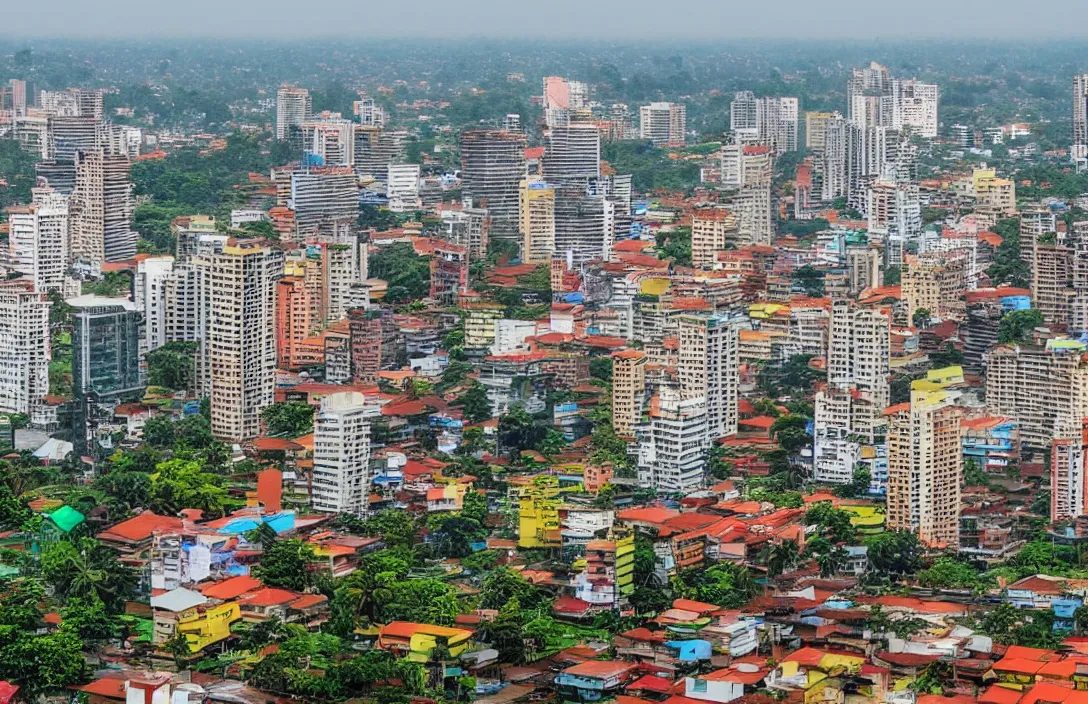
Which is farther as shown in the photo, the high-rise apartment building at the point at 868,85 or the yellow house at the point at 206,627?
the high-rise apartment building at the point at 868,85

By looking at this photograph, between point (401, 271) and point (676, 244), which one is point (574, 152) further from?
point (401, 271)

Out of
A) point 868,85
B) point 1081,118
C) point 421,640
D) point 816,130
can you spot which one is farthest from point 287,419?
point 868,85

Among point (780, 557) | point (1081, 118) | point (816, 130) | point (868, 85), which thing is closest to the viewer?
point (780, 557)

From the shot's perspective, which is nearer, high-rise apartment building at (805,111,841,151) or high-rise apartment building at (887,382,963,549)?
high-rise apartment building at (887,382,963,549)

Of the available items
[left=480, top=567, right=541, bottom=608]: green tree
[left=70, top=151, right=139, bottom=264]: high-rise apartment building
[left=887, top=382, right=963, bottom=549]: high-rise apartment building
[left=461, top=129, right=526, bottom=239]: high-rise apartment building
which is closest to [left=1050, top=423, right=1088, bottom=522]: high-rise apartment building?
[left=887, top=382, right=963, bottom=549]: high-rise apartment building

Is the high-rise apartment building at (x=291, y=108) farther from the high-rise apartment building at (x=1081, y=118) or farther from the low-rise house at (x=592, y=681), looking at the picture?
the low-rise house at (x=592, y=681)

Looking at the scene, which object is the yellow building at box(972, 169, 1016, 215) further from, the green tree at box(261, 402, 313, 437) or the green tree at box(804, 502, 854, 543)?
the green tree at box(804, 502, 854, 543)

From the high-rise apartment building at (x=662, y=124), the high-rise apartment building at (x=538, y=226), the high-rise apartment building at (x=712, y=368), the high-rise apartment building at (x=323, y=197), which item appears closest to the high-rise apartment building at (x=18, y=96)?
the high-rise apartment building at (x=662, y=124)
